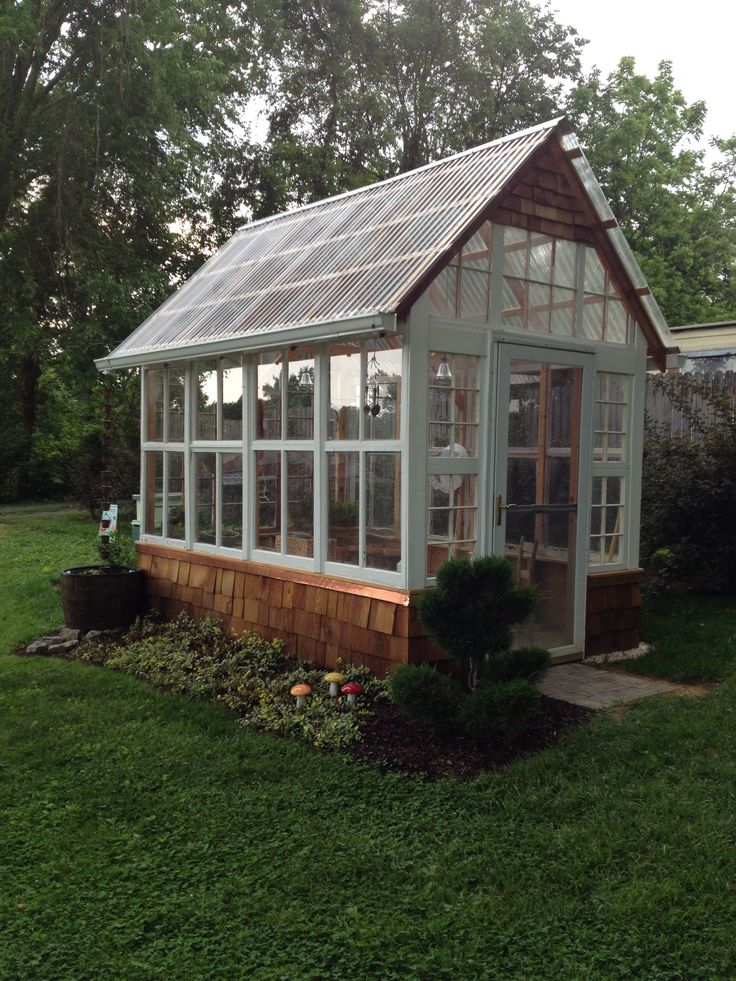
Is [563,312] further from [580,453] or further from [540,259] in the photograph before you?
[580,453]

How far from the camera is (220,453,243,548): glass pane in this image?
715cm

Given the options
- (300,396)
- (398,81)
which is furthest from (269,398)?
(398,81)

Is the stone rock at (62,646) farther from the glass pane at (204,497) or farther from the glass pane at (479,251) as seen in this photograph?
the glass pane at (479,251)

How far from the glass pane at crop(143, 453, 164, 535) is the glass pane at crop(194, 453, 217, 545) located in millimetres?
626

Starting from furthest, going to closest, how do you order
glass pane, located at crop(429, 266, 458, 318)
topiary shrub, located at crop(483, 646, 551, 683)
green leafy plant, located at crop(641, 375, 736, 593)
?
green leafy plant, located at crop(641, 375, 736, 593)
glass pane, located at crop(429, 266, 458, 318)
topiary shrub, located at crop(483, 646, 551, 683)

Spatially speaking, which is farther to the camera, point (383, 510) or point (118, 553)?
point (118, 553)

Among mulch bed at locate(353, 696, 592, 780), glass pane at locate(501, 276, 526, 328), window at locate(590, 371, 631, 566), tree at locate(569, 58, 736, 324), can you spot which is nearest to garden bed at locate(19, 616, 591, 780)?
mulch bed at locate(353, 696, 592, 780)

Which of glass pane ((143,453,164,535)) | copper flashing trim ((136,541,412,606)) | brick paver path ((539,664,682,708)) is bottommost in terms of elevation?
brick paver path ((539,664,682,708))

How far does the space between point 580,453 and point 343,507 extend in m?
1.76

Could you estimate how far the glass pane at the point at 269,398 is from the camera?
6.68 meters

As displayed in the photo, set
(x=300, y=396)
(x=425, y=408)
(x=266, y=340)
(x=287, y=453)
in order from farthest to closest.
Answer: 1. (x=287, y=453)
2. (x=300, y=396)
3. (x=266, y=340)
4. (x=425, y=408)

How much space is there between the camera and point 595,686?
588cm

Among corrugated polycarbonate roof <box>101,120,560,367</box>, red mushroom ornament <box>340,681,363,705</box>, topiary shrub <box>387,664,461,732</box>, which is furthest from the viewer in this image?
corrugated polycarbonate roof <box>101,120,560,367</box>

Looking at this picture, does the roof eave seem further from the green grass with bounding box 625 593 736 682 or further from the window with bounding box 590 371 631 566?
Result: the green grass with bounding box 625 593 736 682
